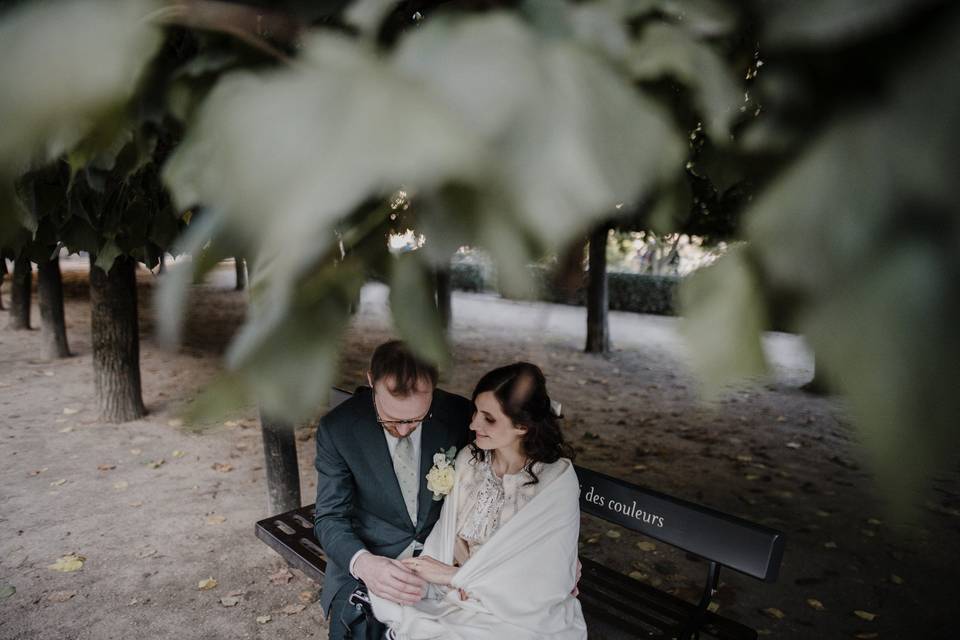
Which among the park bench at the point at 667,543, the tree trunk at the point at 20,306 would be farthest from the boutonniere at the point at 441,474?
the tree trunk at the point at 20,306

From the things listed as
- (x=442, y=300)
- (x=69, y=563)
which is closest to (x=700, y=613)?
(x=442, y=300)

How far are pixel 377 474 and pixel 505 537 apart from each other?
0.68 metres

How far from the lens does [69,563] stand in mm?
4270

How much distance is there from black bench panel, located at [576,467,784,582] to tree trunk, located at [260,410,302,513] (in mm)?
2318

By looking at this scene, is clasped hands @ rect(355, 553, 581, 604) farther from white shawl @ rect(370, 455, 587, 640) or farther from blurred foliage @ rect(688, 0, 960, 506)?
blurred foliage @ rect(688, 0, 960, 506)

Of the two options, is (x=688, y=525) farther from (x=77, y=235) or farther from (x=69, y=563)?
(x=69, y=563)

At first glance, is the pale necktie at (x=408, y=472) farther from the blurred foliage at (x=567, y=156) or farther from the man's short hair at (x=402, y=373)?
the blurred foliage at (x=567, y=156)

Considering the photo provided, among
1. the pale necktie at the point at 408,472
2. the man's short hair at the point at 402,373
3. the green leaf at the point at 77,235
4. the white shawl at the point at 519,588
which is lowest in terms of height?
the white shawl at the point at 519,588

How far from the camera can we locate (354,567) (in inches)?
104

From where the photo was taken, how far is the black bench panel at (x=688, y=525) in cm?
266

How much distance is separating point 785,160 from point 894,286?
183mm

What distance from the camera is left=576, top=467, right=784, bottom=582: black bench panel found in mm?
2662

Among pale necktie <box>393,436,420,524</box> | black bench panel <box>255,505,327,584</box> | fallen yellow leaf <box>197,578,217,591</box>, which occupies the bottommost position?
fallen yellow leaf <box>197,578,217,591</box>

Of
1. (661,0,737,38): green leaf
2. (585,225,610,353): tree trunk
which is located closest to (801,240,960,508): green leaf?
(661,0,737,38): green leaf
